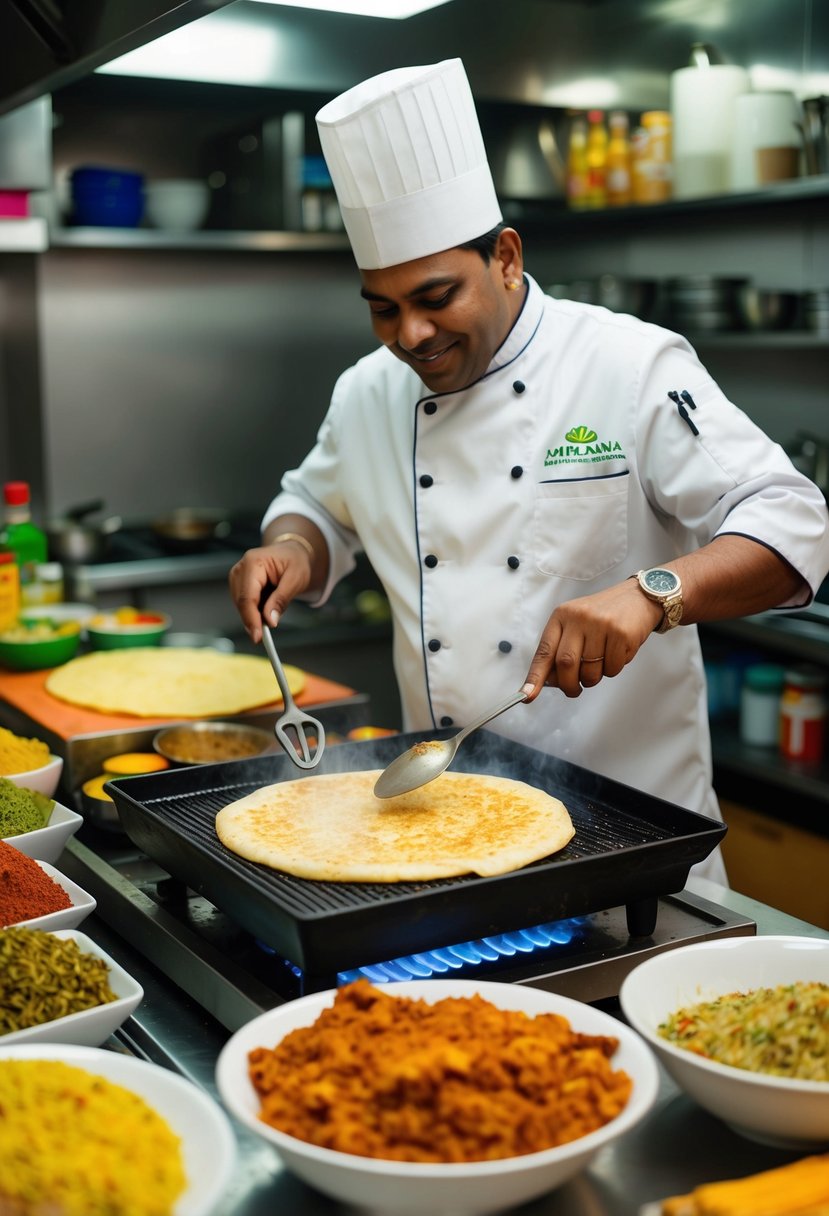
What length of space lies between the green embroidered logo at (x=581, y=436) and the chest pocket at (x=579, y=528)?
0.21 feet

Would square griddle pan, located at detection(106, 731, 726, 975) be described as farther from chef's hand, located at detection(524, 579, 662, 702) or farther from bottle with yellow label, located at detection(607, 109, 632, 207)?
bottle with yellow label, located at detection(607, 109, 632, 207)

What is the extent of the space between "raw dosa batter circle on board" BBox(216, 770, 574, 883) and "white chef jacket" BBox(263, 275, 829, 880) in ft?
1.40

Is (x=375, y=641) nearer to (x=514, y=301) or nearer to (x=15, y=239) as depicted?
(x=15, y=239)

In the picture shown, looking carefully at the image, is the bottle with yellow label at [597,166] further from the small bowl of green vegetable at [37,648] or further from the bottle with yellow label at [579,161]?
the small bowl of green vegetable at [37,648]

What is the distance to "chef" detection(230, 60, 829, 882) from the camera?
6.44 feet

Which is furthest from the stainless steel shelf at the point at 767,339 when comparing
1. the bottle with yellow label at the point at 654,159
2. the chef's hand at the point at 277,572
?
the chef's hand at the point at 277,572

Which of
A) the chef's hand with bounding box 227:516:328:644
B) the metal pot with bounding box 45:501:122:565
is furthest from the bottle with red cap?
the chef's hand with bounding box 227:516:328:644

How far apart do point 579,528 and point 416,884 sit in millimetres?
896

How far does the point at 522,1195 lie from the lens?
97 cm

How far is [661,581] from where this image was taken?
5.59 ft

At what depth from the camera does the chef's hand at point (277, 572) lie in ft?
6.91

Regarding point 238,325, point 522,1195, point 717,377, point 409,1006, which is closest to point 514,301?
point 409,1006

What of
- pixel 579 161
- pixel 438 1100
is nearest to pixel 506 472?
pixel 438 1100

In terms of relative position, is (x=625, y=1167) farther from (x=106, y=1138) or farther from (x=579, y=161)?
(x=579, y=161)
